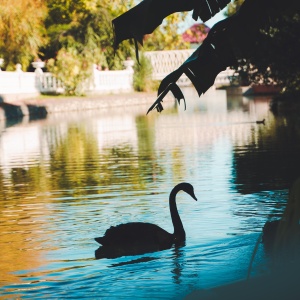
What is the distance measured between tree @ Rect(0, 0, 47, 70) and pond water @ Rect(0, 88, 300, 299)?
2272 centimetres

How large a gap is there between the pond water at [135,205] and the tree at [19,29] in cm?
2272

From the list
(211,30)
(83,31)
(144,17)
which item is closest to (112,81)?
(83,31)

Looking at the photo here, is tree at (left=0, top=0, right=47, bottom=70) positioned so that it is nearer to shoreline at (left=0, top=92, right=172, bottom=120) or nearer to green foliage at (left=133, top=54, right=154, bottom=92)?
shoreline at (left=0, top=92, right=172, bottom=120)

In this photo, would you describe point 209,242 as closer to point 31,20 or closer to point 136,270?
point 136,270

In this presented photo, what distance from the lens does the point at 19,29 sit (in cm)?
5075

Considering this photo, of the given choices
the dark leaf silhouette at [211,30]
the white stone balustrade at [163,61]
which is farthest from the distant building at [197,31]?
the dark leaf silhouette at [211,30]

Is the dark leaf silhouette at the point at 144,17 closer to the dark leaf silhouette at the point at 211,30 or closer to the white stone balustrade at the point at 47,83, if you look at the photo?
the dark leaf silhouette at the point at 211,30

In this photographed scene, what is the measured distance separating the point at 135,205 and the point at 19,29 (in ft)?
128

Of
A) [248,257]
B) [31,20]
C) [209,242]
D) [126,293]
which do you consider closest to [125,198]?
[209,242]

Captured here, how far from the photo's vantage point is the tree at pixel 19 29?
162ft

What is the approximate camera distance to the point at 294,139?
23.6 m

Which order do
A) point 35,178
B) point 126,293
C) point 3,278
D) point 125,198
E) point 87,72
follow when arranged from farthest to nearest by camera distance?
point 87,72 < point 35,178 < point 125,198 < point 3,278 < point 126,293

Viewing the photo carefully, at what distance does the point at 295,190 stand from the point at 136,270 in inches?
155

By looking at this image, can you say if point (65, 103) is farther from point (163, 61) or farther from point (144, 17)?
point (144, 17)
